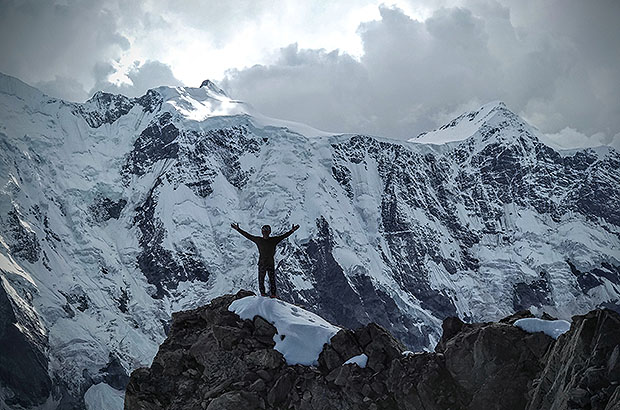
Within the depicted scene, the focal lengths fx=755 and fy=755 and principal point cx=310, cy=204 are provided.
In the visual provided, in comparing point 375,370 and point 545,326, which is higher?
point 545,326

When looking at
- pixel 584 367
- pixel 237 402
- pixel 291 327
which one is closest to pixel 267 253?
pixel 291 327

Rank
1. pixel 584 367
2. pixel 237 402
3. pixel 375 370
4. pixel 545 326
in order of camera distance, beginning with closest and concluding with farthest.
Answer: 1. pixel 584 367
2. pixel 545 326
3. pixel 237 402
4. pixel 375 370

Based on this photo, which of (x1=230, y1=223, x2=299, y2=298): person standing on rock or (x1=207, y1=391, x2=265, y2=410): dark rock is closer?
(x1=207, y1=391, x2=265, y2=410): dark rock

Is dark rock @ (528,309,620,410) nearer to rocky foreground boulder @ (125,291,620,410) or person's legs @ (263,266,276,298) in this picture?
rocky foreground boulder @ (125,291,620,410)

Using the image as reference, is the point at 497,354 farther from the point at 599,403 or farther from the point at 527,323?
the point at 599,403

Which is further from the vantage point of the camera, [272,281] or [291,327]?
[272,281]

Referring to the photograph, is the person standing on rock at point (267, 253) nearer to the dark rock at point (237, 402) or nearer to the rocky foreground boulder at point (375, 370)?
the rocky foreground boulder at point (375, 370)

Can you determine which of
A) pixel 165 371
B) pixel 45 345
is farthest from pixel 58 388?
pixel 165 371

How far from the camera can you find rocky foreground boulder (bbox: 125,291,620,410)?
49.3ft

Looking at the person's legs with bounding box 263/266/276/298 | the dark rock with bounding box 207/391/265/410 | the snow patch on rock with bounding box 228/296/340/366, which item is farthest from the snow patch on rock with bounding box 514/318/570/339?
the person's legs with bounding box 263/266/276/298

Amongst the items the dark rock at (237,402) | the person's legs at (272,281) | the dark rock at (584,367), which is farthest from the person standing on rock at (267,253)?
the dark rock at (584,367)

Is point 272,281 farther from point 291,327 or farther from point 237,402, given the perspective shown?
point 237,402

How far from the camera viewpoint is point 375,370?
17453mm

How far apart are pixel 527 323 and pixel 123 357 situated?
18001cm
